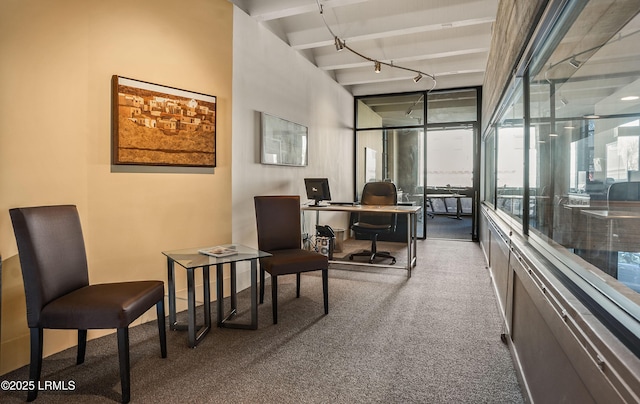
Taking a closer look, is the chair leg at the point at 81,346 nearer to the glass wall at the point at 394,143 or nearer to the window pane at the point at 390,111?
the glass wall at the point at 394,143

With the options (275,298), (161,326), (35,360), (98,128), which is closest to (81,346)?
(35,360)

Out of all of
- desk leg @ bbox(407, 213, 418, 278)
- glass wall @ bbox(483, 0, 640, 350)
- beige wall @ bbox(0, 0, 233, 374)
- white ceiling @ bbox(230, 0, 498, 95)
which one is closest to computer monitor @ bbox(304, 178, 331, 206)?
desk leg @ bbox(407, 213, 418, 278)

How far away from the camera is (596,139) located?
1.27 meters

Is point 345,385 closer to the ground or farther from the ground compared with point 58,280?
closer to the ground

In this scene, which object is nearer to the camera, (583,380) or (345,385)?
(583,380)

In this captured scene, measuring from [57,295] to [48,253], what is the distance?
0.25m

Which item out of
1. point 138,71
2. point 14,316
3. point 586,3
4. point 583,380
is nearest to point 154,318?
point 14,316

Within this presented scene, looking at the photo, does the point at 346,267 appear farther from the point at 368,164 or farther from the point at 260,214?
the point at 368,164

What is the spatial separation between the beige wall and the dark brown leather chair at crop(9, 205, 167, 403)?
415 millimetres

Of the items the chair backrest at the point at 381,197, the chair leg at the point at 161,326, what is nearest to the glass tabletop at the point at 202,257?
the chair leg at the point at 161,326

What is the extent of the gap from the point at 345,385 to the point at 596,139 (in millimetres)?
1713

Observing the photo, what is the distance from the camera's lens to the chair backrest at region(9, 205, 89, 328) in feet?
6.22

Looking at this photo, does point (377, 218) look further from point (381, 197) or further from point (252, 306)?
point (252, 306)

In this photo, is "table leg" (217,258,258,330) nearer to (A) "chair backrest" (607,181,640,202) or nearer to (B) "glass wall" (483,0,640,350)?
(B) "glass wall" (483,0,640,350)
